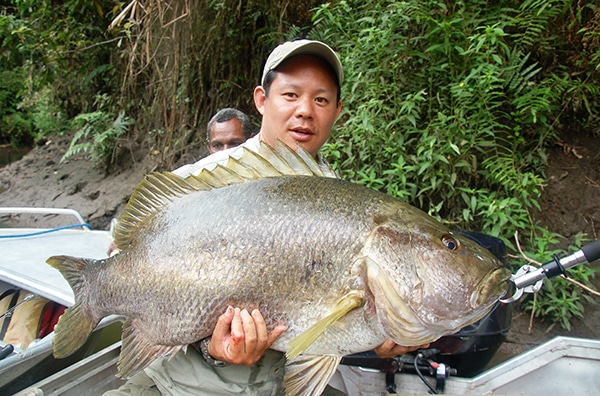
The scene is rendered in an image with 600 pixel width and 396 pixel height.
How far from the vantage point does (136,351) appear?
5.06 feet

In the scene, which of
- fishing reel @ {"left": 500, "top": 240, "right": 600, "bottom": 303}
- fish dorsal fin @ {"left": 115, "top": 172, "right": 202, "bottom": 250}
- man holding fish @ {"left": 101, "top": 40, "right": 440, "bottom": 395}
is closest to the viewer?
man holding fish @ {"left": 101, "top": 40, "right": 440, "bottom": 395}

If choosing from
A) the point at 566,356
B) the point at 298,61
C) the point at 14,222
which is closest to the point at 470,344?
the point at 566,356

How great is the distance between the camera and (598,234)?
12.7 ft

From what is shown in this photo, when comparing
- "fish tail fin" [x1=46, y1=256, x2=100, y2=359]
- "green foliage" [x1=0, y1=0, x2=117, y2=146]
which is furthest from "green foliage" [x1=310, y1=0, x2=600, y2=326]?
"green foliage" [x1=0, y1=0, x2=117, y2=146]

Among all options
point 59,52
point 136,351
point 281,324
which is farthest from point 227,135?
point 59,52

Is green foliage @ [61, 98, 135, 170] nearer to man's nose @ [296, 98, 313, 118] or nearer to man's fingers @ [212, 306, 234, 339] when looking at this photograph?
man's nose @ [296, 98, 313, 118]

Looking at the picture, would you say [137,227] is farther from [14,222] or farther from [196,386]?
[14,222]

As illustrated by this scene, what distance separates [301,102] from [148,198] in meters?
0.82

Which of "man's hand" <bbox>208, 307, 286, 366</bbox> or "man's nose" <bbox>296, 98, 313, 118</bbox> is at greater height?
"man's nose" <bbox>296, 98, 313, 118</bbox>

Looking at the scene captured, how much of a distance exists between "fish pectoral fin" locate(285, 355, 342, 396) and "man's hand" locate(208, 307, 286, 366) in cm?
13

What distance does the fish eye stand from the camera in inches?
53.5

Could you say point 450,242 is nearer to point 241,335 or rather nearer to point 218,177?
point 241,335

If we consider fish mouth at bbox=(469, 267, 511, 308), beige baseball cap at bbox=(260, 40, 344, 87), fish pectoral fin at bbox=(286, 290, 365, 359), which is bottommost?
fish pectoral fin at bbox=(286, 290, 365, 359)

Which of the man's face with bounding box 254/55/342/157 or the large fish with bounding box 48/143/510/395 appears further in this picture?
the man's face with bounding box 254/55/342/157
